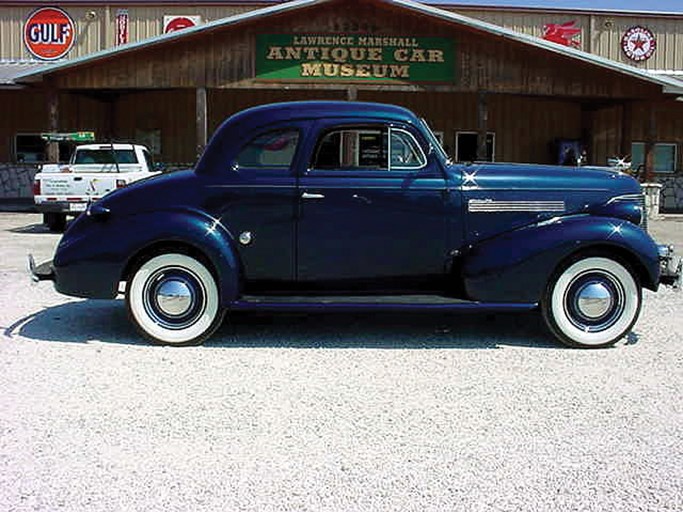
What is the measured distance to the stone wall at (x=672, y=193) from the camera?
25438 millimetres

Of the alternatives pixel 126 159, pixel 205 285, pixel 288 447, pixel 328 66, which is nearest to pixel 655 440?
pixel 288 447

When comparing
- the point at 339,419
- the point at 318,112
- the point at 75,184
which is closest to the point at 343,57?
the point at 75,184

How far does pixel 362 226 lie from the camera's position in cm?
625

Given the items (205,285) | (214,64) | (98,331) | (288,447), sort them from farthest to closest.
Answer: (214,64), (98,331), (205,285), (288,447)

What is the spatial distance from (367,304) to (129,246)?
6.40ft

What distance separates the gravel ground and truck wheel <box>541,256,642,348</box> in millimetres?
159

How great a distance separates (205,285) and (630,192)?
3593 millimetres

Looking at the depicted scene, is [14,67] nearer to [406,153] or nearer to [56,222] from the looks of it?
[56,222]

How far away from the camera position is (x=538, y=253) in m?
6.13

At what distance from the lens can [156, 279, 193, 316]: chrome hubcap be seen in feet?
20.4

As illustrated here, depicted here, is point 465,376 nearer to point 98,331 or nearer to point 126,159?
point 98,331

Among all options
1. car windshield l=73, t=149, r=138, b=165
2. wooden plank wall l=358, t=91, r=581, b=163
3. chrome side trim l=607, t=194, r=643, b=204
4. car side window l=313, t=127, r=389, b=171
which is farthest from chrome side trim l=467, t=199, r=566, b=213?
Answer: wooden plank wall l=358, t=91, r=581, b=163

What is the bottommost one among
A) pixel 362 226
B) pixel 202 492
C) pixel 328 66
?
pixel 202 492

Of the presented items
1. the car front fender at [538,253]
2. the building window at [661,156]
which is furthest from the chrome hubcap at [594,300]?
the building window at [661,156]
